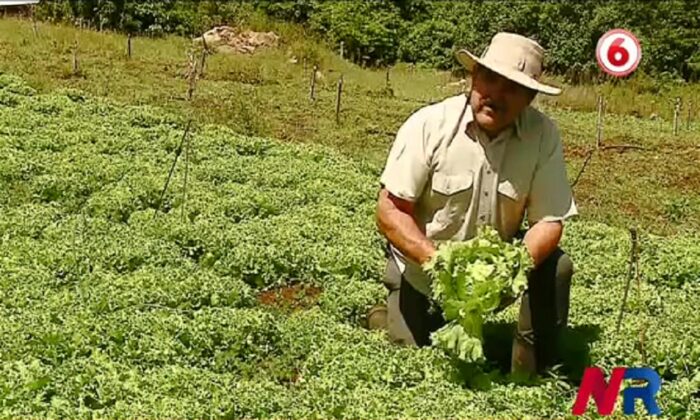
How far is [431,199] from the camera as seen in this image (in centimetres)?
516

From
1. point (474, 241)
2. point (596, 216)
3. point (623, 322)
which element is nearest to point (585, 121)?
point (596, 216)

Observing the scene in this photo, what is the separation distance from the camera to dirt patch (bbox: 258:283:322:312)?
675 cm

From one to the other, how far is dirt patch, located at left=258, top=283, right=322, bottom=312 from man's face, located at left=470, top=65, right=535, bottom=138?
235 cm

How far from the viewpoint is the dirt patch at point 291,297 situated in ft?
22.1

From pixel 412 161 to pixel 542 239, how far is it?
76cm

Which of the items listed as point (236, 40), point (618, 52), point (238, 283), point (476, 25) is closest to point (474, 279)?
point (238, 283)

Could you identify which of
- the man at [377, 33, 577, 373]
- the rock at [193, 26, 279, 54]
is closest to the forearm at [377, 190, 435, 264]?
the man at [377, 33, 577, 373]

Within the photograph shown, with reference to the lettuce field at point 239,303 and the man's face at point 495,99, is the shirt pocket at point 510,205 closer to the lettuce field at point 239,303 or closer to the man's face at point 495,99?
the man's face at point 495,99

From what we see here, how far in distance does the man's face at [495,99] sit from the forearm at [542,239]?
0.56 metres

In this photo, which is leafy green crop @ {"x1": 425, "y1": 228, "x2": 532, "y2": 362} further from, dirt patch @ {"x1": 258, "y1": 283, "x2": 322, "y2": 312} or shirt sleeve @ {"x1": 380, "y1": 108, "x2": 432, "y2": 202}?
dirt patch @ {"x1": 258, "y1": 283, "x2": 322, "y2": 312}

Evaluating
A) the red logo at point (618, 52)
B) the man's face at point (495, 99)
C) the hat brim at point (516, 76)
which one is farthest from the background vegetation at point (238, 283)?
the red logo at point (618, 52)

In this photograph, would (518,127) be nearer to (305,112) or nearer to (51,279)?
(51,279)

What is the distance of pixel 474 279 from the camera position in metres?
4.62

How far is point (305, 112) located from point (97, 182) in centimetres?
870
